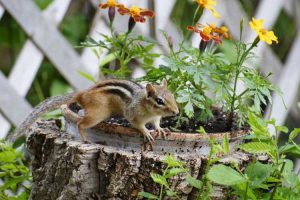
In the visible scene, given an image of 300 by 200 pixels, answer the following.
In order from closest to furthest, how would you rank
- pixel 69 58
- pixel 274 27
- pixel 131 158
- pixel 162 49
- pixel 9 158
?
pixel 131 158 → pixel 9 158 → pixel 69 58 → pixel 162 49 → pixel 274 27

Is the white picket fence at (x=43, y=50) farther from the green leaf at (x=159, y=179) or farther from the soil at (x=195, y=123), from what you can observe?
the green leaf at (x=159, y=179)

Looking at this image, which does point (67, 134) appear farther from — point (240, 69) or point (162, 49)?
point (162, 49)

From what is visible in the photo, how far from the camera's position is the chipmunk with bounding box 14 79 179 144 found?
2.12 metres

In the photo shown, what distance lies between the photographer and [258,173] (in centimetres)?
186

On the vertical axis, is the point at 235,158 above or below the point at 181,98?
below

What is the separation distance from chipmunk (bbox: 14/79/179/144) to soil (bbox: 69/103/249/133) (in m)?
0.09

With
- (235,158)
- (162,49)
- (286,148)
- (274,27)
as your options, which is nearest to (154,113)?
(235,158)

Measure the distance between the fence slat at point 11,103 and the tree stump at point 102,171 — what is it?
4.21 feet

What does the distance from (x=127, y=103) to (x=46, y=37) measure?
150 cm

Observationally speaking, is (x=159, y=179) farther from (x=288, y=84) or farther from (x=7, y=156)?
(x=288, y=84)

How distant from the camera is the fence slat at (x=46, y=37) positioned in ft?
11.5

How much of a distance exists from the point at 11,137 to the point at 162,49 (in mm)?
1781

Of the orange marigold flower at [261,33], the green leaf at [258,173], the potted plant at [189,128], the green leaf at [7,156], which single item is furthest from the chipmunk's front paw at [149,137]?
the green leaf at [7,156]

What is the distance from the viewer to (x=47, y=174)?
222 cm
